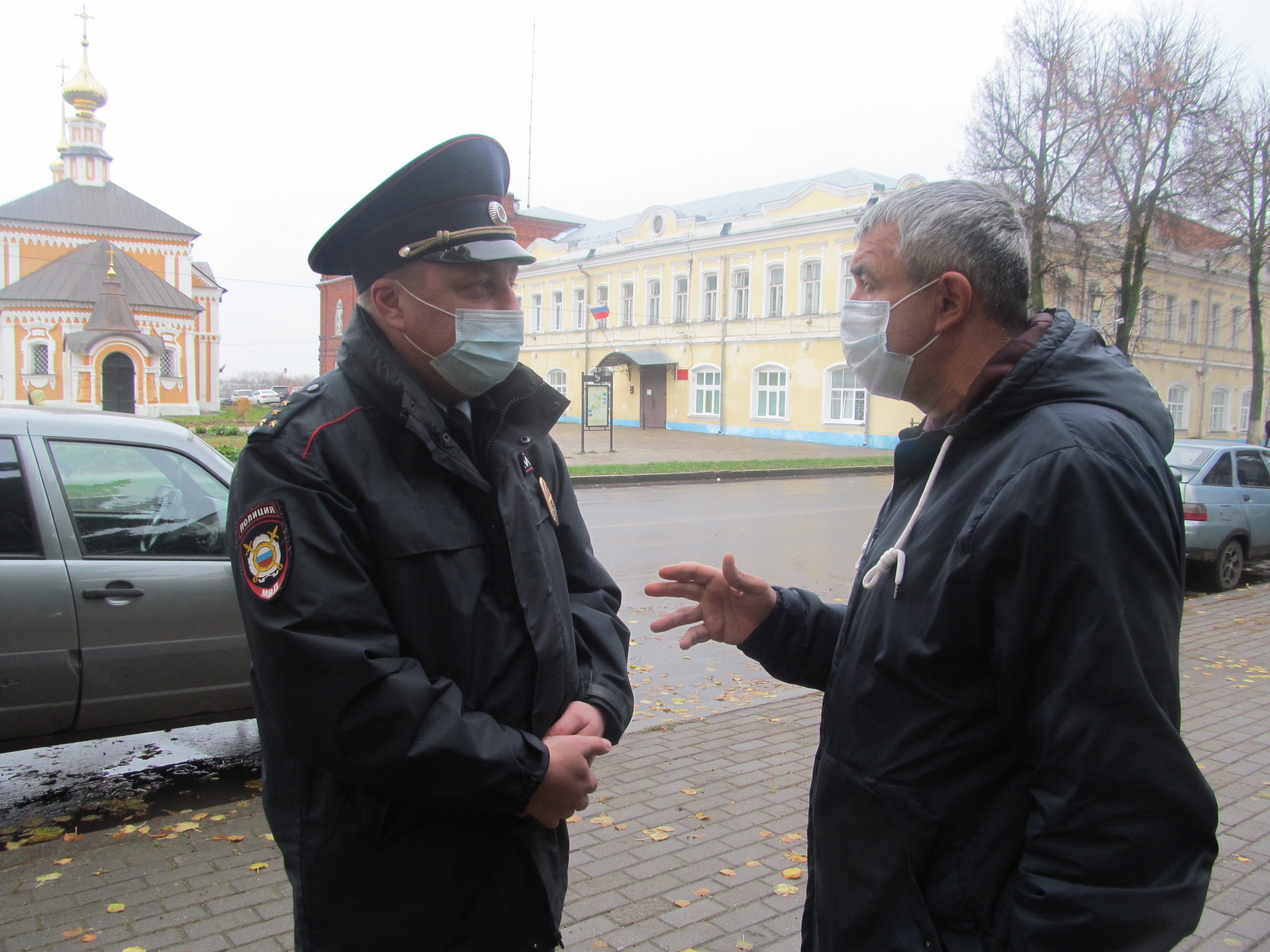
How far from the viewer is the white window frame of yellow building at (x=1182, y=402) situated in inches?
1693

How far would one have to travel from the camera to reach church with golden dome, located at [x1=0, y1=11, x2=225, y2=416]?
47.8 meters

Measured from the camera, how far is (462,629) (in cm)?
179

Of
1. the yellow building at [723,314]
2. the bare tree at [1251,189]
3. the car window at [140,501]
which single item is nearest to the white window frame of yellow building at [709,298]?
the yellow building at [723,314]

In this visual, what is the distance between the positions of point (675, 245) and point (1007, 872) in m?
40.9

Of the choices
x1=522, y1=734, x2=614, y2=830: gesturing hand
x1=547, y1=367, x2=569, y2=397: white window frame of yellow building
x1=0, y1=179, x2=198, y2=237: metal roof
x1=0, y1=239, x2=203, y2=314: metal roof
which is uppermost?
x1=0, y1=179, x2=198, y2=237: metal roof

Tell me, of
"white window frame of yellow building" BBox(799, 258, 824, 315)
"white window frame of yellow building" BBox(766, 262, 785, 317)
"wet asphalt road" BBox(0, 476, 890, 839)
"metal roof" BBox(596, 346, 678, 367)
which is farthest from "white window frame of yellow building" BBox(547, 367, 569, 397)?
"wet asphalt road" BBox(0, 476, 890, 839)

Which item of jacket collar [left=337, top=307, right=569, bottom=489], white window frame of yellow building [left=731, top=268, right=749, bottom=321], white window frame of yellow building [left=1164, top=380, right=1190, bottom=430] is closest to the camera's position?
jacket collar [left=337, top=307, right=569, bottom=489]

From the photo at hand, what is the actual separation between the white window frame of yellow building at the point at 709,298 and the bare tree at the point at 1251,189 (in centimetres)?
1928

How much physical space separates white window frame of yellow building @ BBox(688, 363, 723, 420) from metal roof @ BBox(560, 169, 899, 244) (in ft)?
21.6

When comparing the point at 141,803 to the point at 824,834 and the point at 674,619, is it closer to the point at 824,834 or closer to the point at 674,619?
the point at 674,619

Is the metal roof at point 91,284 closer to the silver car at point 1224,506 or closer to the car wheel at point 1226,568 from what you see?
the silver car at point 1224,506

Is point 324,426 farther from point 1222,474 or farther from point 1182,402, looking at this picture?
point 1182,402

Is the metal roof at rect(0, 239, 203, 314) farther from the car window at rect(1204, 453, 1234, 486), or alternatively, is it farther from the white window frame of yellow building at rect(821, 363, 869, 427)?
the car window at rect(1204, 453, 1234, 486)

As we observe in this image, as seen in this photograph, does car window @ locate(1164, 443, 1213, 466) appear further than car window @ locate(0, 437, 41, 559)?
Yes
